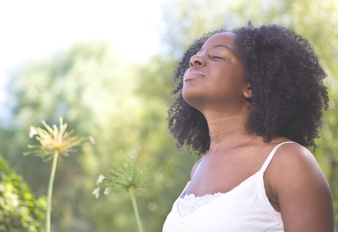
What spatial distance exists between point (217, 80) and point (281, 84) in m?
0.35

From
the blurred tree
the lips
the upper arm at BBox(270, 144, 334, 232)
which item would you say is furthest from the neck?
the blurred tree

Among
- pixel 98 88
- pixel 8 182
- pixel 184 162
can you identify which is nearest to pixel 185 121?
pixel 8 182

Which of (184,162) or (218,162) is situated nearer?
(218,162)

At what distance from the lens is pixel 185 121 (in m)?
2.58

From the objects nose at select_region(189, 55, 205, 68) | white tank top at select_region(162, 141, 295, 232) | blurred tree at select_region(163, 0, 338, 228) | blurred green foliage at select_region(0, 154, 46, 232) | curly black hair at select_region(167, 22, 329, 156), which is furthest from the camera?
blurred tree at select_region(163, 0, 338, 228)

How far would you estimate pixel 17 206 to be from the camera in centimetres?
324

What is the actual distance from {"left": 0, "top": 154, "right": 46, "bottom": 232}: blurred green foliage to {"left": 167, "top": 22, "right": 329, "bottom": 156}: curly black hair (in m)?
2.35

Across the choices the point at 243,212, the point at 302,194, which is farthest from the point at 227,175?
the point at 302,194

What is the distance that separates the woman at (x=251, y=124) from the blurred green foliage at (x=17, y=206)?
1.81 m

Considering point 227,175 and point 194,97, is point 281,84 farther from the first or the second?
point 227,175

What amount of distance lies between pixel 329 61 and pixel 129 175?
9.26 meters

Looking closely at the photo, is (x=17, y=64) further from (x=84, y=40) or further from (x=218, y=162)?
(x=218, y=162)

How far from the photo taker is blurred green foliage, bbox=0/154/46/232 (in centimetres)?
310

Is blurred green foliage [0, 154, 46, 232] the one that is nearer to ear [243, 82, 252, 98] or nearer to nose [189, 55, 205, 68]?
nose [189, 55, 205, 68]
